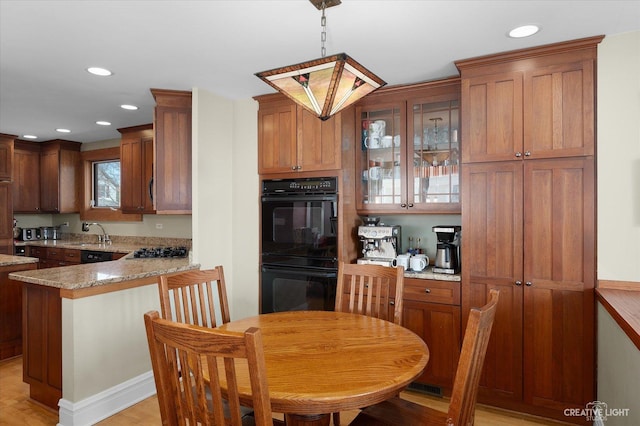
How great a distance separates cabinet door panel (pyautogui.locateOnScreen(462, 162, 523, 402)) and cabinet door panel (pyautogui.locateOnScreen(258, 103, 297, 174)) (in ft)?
4.86

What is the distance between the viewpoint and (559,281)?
2.40 meters

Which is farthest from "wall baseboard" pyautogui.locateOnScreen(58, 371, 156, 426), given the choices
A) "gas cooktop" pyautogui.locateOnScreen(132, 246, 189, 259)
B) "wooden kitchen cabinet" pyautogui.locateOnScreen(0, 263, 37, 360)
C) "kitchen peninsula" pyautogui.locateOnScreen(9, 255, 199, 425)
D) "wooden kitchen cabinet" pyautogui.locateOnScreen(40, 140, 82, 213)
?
"wooden kitchen cabinet" pyautogui.locateOnScreen(40, 140, 82, 213)

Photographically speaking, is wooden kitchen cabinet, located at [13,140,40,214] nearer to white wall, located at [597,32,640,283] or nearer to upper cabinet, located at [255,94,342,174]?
upper cabinet, located at [255,94,342,174]

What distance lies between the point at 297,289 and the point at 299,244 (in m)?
0.39

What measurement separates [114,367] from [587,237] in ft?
10.6

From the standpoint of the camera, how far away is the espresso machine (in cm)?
312

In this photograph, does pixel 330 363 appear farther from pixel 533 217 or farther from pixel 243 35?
pixel 243 35

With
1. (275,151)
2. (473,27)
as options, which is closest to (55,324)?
(275,151)

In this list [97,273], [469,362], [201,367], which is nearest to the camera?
[201,367]

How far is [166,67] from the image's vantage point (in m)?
2.80

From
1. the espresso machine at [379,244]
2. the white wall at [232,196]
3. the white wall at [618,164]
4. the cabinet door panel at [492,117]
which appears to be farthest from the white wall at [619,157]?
the white wall at [232,196]

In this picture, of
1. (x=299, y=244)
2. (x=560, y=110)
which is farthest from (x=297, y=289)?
(x=560, y=110)

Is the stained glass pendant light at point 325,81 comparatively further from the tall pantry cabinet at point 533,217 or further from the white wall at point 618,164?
the white wall at point 618,164

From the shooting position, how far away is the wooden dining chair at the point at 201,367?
35.2 inches
